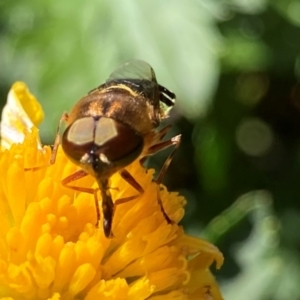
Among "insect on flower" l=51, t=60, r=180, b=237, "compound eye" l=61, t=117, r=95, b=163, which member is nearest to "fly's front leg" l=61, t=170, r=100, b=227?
"insect on flower" l=51, t=60, r=180, b=237

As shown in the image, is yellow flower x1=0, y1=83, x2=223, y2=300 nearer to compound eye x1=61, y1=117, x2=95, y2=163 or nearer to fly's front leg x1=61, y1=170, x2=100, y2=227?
fly's front leg x1=61, y1=170, x2=100, y2=227

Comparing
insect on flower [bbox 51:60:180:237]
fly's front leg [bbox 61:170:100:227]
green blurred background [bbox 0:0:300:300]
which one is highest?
insect on flower [bbox 51:60:180:237]

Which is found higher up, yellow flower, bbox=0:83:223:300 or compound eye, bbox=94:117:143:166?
compound eye, bbox=94:117:143:166

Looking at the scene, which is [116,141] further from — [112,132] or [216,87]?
[216,87]

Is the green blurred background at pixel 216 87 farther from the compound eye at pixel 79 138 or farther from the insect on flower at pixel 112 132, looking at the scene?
the compound eye at pixel 79 138

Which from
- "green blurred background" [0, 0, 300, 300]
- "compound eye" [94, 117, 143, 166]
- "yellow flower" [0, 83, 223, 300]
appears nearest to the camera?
"compound eye" [94, 117, 143, 166]

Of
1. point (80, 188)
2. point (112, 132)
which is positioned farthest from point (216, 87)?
point (112, 132)

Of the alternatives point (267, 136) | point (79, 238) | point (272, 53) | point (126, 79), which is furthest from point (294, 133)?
point (79, 238)

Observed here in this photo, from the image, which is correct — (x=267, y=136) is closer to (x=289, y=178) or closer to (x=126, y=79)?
(x=289, y=178)
